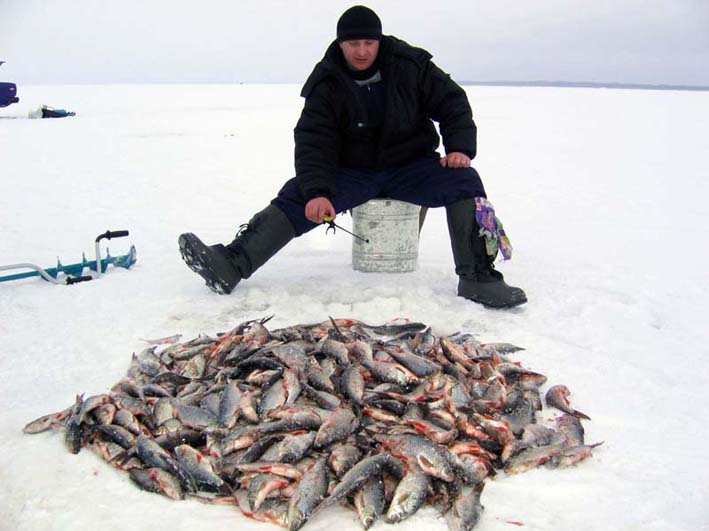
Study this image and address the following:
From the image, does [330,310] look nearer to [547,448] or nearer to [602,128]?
[547,448]

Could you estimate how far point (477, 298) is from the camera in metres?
5.05

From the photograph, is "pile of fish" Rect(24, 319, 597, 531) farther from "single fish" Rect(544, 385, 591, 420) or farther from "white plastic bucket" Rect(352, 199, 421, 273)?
"white plastic bucket" Rect(352, 199, 421, 273)

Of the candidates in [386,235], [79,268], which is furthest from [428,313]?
[79,268]

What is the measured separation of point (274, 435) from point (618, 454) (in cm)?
164

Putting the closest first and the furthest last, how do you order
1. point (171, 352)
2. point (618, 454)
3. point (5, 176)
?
point (618, 454)
point (171, 352)
point (5, 176)

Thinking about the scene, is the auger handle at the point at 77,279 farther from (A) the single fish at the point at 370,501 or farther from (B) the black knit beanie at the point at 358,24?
(A) the single fish at the point at 370,501

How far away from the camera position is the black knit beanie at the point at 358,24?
4.98 metres

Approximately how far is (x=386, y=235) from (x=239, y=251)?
4.13ft

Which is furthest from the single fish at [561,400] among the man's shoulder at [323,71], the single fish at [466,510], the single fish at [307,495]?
the man's shoulder at [323,71]

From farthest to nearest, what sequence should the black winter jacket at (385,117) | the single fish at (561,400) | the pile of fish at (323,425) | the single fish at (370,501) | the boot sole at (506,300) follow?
the black winter jacket at (385,117)
the boot sole at (506,300)
the single fish at (561,400)
the pile of fish at (323,425)
the single fish at (370,501)

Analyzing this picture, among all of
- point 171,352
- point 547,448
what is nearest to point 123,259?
point 171,352

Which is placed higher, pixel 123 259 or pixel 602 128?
pixel 602 128

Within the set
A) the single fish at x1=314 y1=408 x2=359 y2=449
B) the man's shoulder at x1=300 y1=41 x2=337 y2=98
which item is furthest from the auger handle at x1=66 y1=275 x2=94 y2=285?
the single fish at x1=314 y1=408 x2=359 y2=449

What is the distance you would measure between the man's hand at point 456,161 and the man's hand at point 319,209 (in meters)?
1.00
